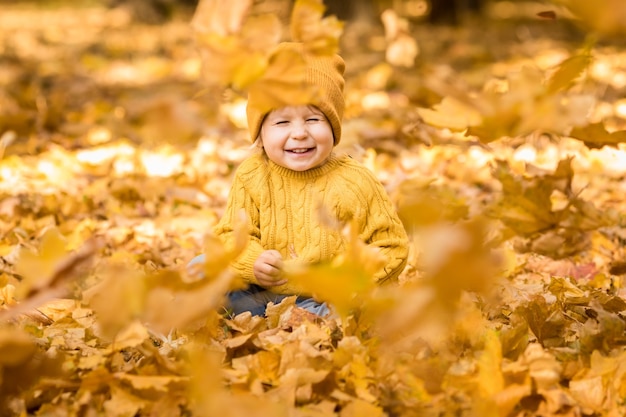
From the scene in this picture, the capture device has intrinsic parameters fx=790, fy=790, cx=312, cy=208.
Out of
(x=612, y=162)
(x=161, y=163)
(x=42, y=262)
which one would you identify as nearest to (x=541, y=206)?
(x=42, y=262)

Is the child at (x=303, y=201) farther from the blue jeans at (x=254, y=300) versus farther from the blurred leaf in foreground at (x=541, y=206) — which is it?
the blurred leaf in foreground at (x=541, y=206)

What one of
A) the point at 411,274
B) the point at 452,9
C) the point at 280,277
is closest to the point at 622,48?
the point at 452,9

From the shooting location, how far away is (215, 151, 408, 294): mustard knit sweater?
1950 mm

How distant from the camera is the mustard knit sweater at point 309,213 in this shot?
1950 millimetres

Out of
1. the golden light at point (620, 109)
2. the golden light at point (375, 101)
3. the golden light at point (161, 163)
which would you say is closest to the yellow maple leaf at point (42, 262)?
the golden light at point (161, 163)

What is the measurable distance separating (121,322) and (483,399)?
23.5 inches

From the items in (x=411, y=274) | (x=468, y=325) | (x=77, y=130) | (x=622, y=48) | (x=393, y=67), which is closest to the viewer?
(x=468, y=325)

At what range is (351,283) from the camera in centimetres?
111

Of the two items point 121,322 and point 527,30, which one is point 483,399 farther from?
point 527,30

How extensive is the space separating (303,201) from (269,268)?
0.69 ft

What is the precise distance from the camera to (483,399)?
130 cm

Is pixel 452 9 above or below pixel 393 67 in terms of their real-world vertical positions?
below

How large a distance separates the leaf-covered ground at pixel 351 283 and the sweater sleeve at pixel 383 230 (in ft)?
0.37

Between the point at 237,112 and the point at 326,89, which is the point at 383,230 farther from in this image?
the point at 237,112
